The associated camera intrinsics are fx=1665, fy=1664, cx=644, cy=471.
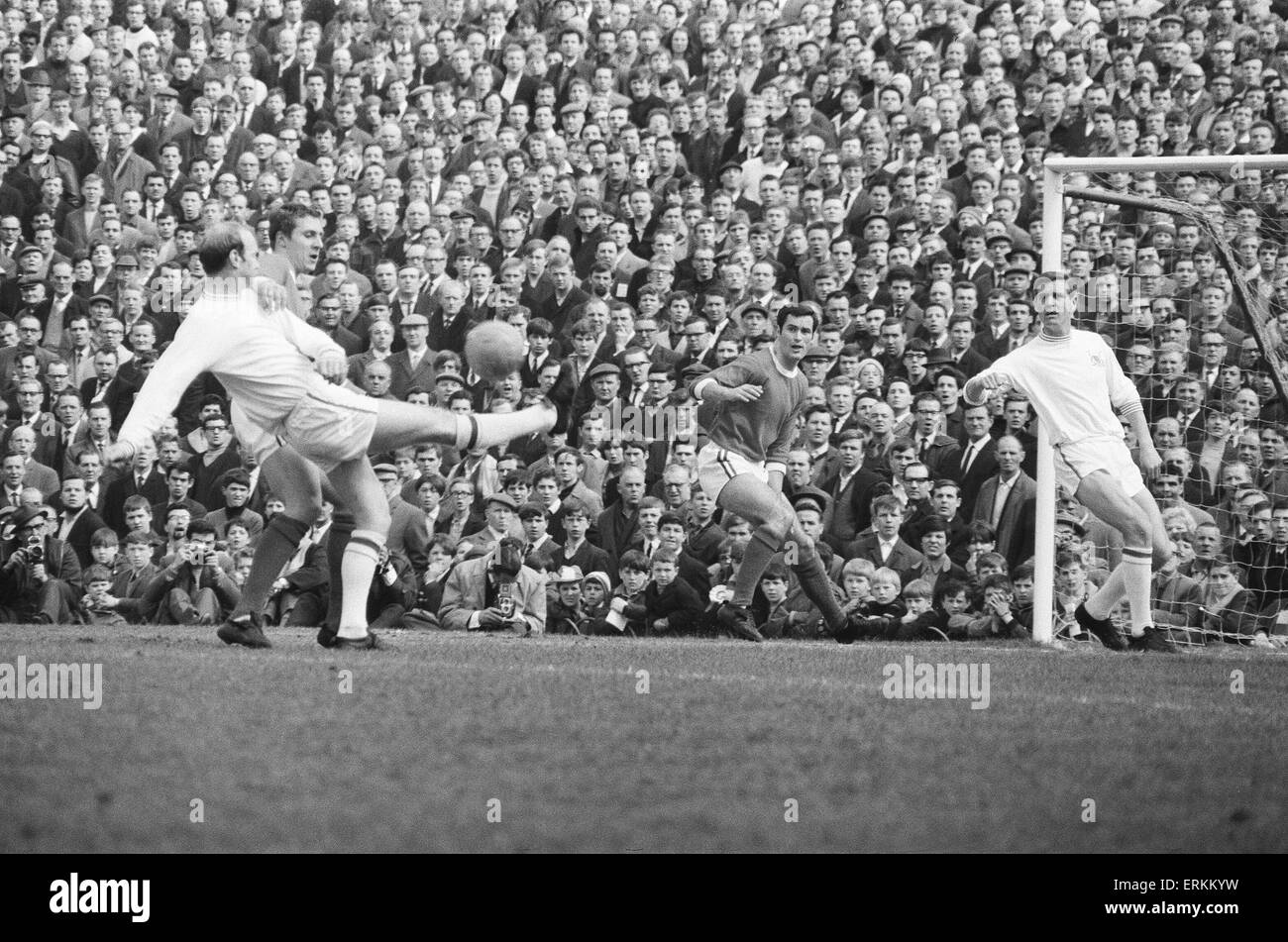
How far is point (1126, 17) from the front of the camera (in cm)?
1331

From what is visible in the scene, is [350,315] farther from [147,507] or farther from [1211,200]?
[1211,200]

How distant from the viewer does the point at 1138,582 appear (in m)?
9.44

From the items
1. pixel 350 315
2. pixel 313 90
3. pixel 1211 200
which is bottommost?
pixel 350 315

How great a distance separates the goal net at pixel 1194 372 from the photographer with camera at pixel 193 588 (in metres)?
5.06

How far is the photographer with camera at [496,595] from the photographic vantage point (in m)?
10.2

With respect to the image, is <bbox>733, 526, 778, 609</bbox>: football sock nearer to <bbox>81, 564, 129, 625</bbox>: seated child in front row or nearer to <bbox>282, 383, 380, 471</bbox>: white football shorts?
<bbox>282, 383, 380, 471</bbox>: white football shorts

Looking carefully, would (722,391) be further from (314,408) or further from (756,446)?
(314,408)

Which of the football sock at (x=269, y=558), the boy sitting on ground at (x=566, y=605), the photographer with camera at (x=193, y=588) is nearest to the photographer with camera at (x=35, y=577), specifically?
the photographer with camera at (x=193, y=588)

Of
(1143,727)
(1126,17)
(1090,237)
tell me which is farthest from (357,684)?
(1126,17)

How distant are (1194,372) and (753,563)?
326cm

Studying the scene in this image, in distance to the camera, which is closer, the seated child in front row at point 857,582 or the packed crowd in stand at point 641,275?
the seated child in front row at point 857,582

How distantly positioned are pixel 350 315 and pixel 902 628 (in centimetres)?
461

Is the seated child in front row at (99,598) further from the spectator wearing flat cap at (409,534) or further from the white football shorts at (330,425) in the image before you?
the white football shorts at (330,425)

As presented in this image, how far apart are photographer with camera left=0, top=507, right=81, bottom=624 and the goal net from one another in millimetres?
6092
